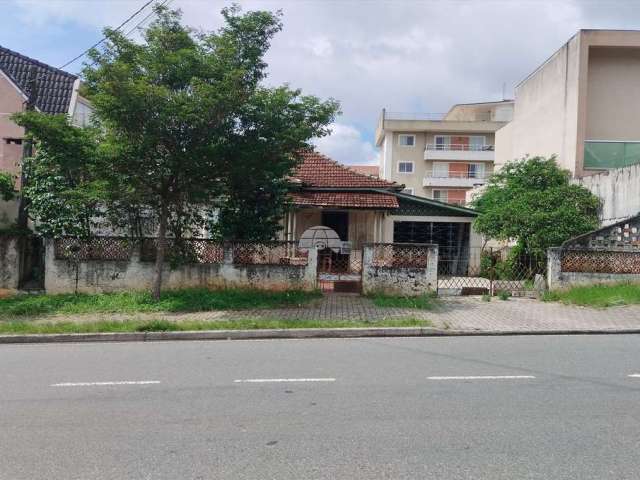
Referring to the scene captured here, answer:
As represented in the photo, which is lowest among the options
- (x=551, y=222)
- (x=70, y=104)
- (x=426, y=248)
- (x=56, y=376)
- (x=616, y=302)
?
(x=56, y=376)

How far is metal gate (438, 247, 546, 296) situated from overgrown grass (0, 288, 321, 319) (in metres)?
3.86

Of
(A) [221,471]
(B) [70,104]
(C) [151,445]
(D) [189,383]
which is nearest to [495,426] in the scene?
(A) [221,471]

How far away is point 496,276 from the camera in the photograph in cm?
1491

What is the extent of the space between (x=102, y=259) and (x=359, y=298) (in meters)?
6.14

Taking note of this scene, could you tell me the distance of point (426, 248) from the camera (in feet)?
42.1

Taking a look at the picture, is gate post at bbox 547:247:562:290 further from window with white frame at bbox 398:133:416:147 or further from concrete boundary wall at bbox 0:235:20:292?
window with white frame at bbox 398:133:416:147

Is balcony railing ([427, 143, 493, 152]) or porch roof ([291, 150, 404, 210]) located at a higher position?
balcony railing ([427, 143, 493, 152])

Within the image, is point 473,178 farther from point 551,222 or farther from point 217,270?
point 217,270

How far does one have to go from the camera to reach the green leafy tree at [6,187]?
529 inches

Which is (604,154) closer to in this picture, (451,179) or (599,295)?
(599,295)

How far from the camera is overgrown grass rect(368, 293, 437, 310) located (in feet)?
38.8

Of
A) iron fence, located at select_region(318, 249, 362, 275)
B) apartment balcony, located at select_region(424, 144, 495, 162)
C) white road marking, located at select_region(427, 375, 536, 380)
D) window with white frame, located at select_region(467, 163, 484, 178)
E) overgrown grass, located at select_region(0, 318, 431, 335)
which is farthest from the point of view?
window with white frame, located at select_region(467, 163, 484, 178)

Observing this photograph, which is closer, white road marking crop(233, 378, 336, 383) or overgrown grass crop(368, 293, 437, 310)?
white road marking crop(233, 378, 336, 383)

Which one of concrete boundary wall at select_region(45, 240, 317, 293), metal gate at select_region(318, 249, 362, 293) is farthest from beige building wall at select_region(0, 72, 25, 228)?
metal gate at select_region(318, 249, 362, 293)
